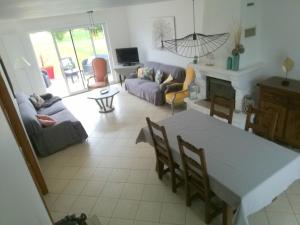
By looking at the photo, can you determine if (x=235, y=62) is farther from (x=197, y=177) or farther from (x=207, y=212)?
(x=207, y=212)

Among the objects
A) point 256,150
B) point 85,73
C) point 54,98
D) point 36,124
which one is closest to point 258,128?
point 256,150

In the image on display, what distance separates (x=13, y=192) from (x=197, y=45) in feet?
15.7

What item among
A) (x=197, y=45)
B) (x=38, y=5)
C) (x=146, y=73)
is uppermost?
(x=38, y=5)

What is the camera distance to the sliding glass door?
6827mm

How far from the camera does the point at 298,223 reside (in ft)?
7.89

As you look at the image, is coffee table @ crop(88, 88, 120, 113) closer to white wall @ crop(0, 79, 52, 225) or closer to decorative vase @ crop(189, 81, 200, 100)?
decorative vase @ crop(189, 81, 200, 100)

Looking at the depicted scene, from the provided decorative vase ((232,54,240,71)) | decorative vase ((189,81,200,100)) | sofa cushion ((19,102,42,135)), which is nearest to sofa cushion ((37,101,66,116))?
sofa cushion ((19,102,42,135))

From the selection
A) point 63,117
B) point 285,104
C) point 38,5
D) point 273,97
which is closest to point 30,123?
point 63,117

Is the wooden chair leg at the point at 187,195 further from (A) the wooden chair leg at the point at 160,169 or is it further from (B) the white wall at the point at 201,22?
(B) the white wall at the point at 201,22

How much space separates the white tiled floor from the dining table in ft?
1.92

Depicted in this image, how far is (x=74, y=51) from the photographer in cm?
707

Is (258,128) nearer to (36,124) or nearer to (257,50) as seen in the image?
(257,50)

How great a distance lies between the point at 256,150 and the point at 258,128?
416 millimetres

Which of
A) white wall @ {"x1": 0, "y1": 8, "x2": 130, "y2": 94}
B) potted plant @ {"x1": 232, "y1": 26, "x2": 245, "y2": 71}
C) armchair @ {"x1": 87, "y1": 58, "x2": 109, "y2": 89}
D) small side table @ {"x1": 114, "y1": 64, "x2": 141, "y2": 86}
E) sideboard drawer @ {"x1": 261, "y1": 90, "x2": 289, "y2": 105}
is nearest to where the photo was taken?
sideboard drawer @ {"x1": 261, "y1": 90, "x2": 289, "y2": 105}
